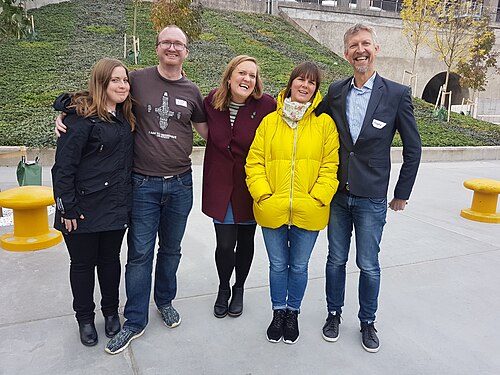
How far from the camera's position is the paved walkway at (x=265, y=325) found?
8.68 ft

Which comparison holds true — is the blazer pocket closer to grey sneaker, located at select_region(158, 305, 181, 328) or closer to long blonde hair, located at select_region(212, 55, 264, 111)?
long blonde hair, located at select_region(212, 55, 264, 111)

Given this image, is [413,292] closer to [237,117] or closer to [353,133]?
[353,133]

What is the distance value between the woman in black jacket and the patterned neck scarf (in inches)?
38.2

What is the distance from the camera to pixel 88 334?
276cm

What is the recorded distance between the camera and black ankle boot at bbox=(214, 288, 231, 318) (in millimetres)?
3191

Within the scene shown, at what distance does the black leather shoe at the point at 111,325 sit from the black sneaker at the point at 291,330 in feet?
3.74

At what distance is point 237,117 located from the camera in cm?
290

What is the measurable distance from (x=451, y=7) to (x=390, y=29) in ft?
32.4

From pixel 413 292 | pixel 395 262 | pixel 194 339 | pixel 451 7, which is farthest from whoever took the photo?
pixel 451 7

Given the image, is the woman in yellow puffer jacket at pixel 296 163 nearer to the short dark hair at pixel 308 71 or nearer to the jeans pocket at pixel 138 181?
the short dark hair at pixel 308 71

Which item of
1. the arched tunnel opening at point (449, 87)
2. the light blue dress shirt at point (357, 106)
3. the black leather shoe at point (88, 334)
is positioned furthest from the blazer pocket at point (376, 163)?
the arched tunnel opening at point (449, 87)

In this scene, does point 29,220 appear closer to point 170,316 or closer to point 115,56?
point 170,316

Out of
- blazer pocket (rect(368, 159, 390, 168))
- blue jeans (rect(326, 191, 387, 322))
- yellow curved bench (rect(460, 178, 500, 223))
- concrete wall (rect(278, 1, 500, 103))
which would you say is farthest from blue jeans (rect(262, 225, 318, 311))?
concrete wall (rect(278, 1, 500, 103))

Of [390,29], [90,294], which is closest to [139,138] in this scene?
[90,294]
